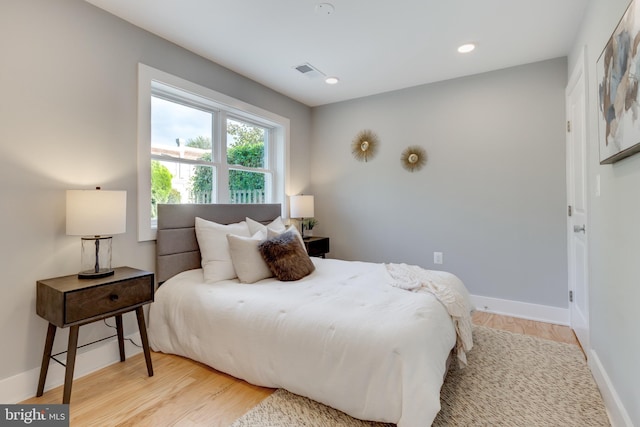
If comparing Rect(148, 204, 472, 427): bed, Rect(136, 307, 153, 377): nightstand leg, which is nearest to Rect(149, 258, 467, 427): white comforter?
Rect(148, 204, 472, 427): bed

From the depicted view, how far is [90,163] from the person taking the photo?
2170 mm

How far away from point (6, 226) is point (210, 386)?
1.54 m

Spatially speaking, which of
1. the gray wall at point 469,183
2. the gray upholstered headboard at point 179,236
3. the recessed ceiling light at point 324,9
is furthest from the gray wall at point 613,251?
the gray upholstered headboard at point 179,236

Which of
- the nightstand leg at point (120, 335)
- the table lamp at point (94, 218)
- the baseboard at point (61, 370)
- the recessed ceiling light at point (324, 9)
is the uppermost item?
the recessed ceiling light at point (324, 9)

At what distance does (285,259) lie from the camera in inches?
98.3

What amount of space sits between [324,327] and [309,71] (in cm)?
263

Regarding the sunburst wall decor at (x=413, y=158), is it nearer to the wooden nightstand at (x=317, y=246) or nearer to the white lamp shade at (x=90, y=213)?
the wooden nightstand at (x=317, y=246)

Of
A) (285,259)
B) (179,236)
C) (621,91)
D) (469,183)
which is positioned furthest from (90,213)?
(469,183)

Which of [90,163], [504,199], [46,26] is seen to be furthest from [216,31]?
[504,199]

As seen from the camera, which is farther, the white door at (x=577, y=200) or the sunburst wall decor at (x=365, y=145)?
the sunburst wall decor at (x=365, y=145)

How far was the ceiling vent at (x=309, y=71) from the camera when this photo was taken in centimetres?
312

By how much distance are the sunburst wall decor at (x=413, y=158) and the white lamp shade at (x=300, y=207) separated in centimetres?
127

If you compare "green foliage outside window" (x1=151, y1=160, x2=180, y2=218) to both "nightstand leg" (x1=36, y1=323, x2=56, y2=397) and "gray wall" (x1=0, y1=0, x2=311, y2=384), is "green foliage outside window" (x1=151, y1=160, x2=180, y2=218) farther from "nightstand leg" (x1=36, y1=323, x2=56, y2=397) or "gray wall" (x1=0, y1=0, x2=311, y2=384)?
"nightstand leg" (x1=36, y1=323, x2=56, y2=397)

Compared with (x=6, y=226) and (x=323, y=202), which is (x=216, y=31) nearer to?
(x=6, y=226)
